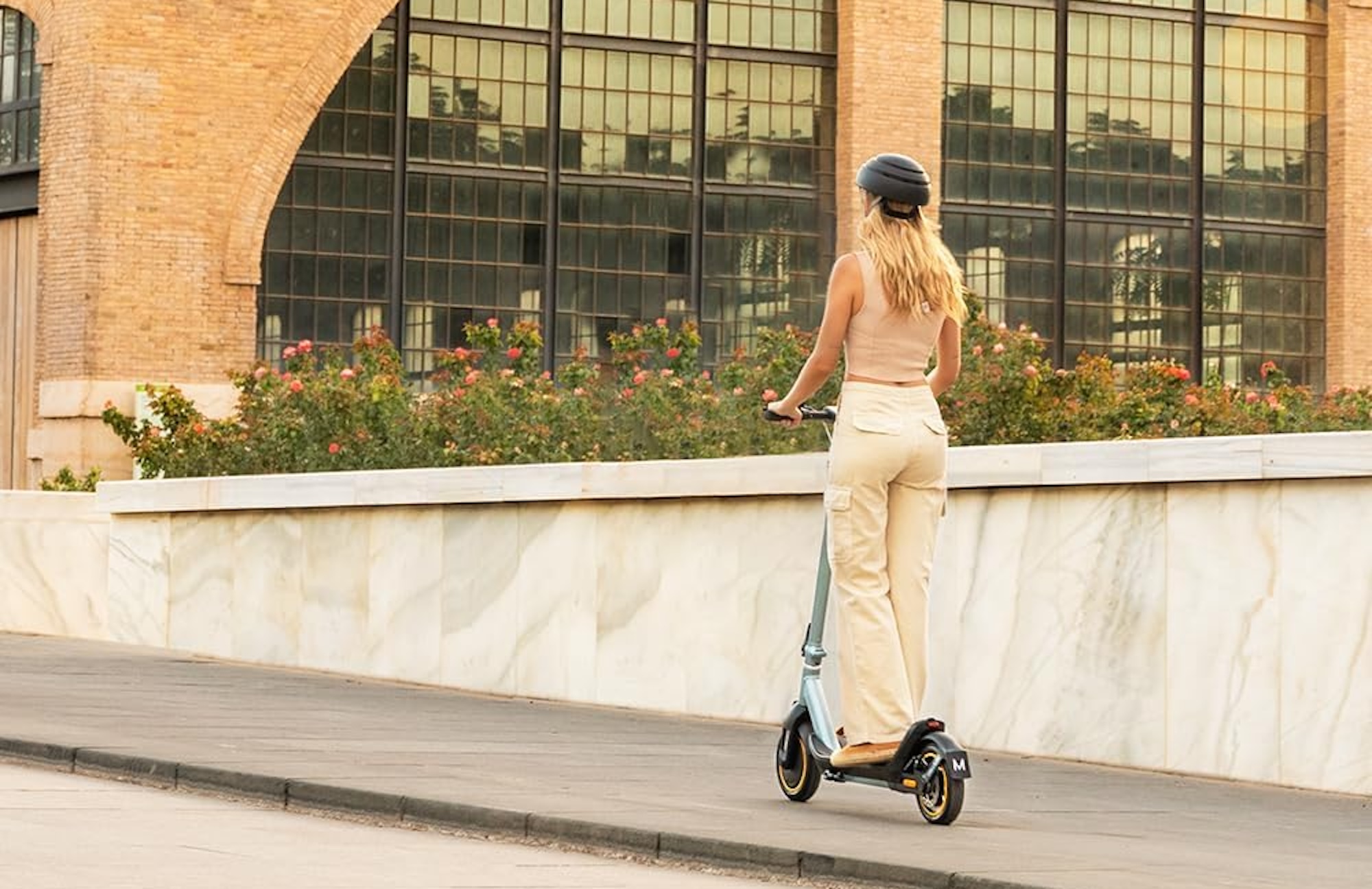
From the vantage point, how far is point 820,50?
38531mm

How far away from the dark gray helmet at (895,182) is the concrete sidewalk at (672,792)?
7.47 ft

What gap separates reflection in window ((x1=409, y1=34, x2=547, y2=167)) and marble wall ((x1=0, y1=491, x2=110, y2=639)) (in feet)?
44.4

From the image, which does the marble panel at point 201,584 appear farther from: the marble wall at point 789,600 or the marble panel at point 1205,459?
the marble panel at point 1205,459

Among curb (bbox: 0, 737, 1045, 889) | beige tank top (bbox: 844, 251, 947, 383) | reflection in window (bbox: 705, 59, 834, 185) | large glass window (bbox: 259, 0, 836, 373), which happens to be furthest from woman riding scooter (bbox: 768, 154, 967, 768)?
reflection in window (bbox: 705, 59, 834, 185)

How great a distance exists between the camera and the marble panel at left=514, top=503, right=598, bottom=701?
16.0 metres

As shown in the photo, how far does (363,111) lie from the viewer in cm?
3566

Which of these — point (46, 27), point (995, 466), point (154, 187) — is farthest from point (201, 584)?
point (46, 27)

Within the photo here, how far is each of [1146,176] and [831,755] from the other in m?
31.6

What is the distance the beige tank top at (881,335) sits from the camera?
9656 mm

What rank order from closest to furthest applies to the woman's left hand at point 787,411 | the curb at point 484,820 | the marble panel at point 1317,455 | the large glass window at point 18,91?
the curb at point 484,820 < the woman's left hand at point 787,411 < the marble panel at point 1317,455 < the large glass window at point 18,91

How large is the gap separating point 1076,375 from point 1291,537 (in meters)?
7.17

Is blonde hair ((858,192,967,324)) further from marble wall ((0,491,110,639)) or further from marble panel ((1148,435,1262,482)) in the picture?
marble wall ((0,491,110,639))

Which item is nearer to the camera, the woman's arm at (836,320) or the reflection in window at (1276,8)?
the woman's arm at (836,320)

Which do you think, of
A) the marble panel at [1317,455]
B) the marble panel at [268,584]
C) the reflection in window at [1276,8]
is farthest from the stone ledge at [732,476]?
the reflection in window at [1276,8]
